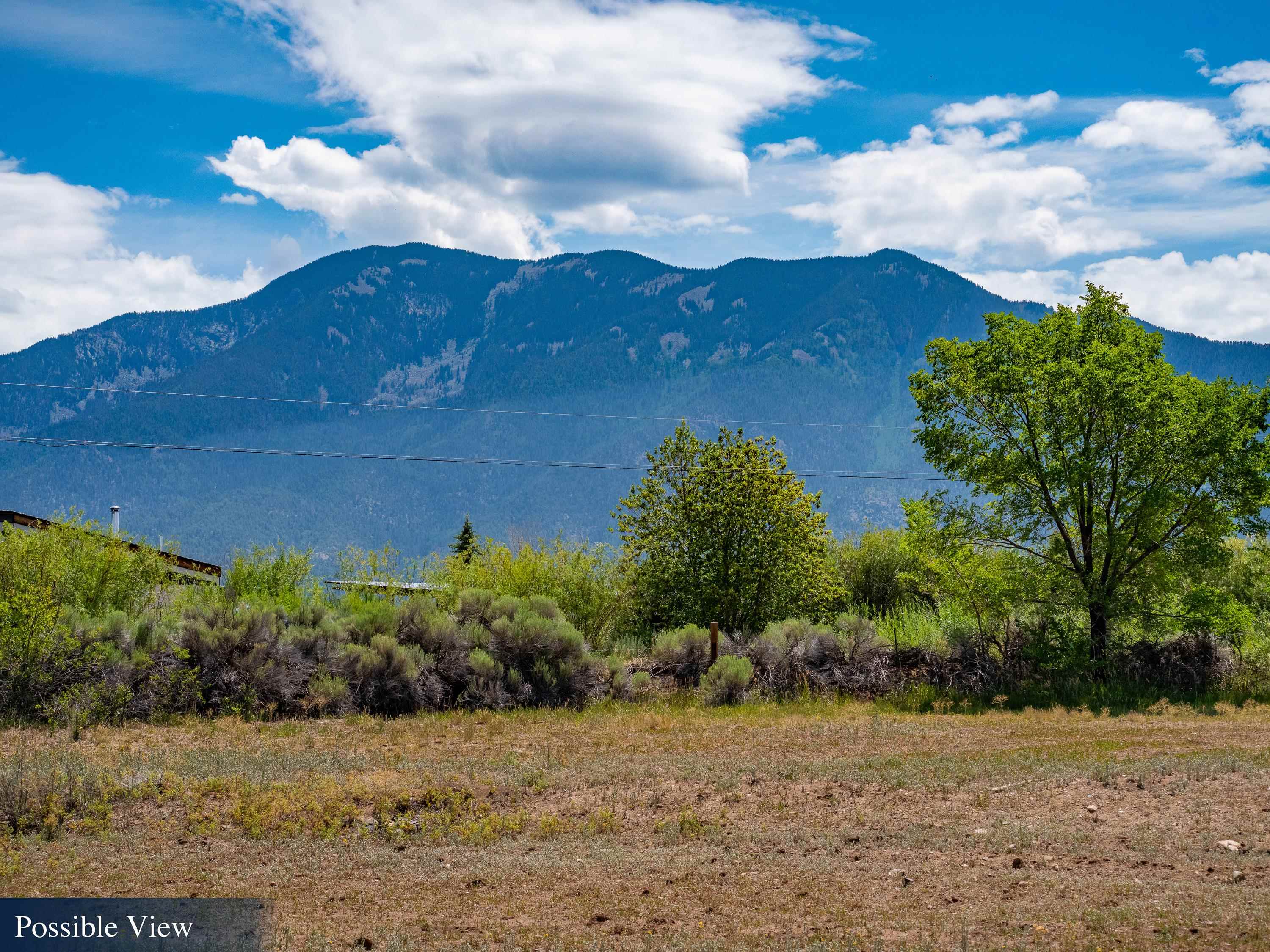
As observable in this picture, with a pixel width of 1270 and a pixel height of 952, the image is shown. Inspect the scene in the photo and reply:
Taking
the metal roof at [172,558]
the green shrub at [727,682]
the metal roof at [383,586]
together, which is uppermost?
Answer: the metal roof at [172,558]

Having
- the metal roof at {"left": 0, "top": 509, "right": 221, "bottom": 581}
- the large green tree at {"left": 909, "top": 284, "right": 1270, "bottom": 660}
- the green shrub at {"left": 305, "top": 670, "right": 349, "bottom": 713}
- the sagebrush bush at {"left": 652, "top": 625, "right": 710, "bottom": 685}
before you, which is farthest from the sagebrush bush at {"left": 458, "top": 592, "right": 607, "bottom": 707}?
the metal roof at {"left": 0, "top": 509, "right": 221, "bottom": 581}

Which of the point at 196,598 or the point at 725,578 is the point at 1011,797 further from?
the point at 196,598

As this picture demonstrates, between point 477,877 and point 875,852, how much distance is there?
3.29m

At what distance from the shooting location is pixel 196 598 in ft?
73.2

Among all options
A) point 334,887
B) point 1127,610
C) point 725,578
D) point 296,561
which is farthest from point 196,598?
point 1127,610

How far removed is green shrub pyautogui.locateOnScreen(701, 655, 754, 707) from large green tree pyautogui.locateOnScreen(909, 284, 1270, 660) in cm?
529

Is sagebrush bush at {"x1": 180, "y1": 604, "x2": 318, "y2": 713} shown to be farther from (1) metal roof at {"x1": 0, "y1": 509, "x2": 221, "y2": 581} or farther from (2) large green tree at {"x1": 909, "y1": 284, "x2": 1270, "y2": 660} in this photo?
(2) large green tree at {"x1": 909, "y1": 284, "x2": 1270, "y2": 660}

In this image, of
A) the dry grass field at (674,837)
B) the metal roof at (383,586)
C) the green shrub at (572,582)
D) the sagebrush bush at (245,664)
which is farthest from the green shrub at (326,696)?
the green shrub at (572,582)

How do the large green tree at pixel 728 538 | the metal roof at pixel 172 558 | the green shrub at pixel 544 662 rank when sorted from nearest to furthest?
the green shrub at pixel 544 662
the large green tree at pixel 728 538
the metal roof at pixel 172 558
